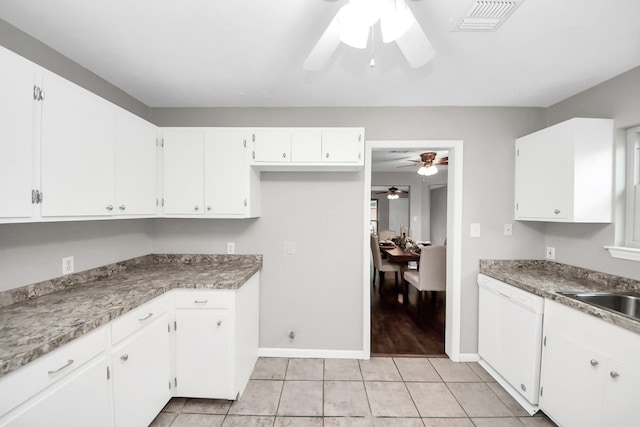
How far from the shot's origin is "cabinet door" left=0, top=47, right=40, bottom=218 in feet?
3.68

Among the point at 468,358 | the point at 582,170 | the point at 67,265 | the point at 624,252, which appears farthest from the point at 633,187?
the point at 67,265

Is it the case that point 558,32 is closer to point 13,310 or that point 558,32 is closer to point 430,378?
point 430,378

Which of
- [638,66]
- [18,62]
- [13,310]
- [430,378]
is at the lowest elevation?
[430,378]

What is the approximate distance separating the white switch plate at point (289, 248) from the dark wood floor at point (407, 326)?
1330 millimetres

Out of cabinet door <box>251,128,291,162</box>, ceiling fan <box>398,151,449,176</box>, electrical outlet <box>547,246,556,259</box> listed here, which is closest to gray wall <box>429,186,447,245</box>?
ceiling fan <box>398,151,449,176</box>

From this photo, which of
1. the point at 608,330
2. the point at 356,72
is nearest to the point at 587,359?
the point at 608,330

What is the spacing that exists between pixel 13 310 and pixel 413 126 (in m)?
3.10

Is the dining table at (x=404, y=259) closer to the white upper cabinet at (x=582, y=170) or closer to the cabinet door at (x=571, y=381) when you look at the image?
the white upper cabinet at (x=582, y=170)

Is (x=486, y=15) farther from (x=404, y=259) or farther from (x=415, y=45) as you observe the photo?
(x=404, y=259)

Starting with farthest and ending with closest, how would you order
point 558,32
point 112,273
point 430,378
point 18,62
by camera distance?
point 430,378
point 112,273
point 558,32
point 18,62

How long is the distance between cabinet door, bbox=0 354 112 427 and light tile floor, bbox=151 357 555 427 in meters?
0.66

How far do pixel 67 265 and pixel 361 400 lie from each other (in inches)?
91.8

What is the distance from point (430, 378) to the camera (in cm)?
222

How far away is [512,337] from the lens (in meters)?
2.01
